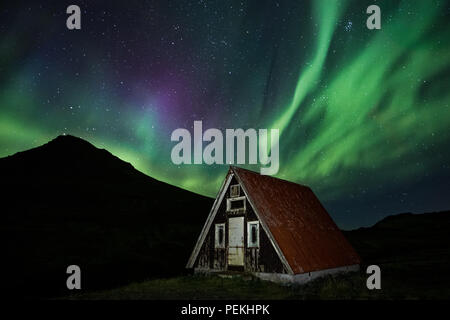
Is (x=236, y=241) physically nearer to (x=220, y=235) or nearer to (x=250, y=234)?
(x=250, y=234)

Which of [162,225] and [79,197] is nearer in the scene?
[162,225]

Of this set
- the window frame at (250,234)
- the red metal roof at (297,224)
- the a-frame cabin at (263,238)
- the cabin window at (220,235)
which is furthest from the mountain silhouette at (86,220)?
the red metal roof at (297,224)

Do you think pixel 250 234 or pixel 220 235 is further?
pixel 220 235

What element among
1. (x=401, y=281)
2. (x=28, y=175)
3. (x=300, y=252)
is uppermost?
(x=28, y=175)

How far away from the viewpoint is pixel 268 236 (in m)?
20.9

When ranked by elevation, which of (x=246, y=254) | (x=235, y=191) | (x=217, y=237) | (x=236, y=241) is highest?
(x=235, y=191)

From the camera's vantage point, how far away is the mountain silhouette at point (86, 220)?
3762 cm

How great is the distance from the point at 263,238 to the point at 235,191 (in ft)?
12.1

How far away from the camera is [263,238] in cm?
2127

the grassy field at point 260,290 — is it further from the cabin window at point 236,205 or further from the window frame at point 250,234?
the cabin window at point 236,205

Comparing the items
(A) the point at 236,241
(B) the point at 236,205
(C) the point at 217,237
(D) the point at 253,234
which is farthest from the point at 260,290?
(B) the point at 236,205
